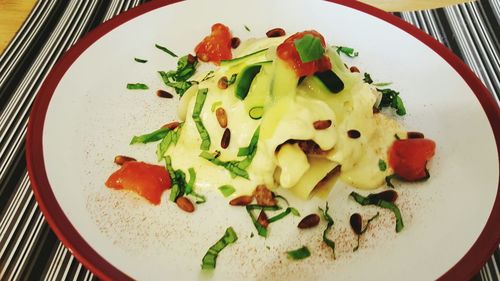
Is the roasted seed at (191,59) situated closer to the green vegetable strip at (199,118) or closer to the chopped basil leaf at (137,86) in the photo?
the chopped basil leaf at (137,86)

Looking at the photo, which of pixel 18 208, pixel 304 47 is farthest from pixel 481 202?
pixel 18 208

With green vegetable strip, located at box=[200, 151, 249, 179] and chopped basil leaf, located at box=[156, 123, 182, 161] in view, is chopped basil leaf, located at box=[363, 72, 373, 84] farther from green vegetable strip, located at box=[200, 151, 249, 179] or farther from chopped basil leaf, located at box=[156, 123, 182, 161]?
chopped basil leaf, located at box=[156, 123, 182, 161]

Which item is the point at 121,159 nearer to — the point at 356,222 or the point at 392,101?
the point at 356,222

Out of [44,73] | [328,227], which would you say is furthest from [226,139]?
[44,73]

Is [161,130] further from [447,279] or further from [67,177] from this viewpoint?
[447,279]

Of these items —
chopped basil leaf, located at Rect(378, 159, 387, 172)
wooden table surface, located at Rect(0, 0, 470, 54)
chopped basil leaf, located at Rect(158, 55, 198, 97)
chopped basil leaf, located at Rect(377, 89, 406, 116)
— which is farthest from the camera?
wooden table surface, located at Rect(0, 0, 470, 54)

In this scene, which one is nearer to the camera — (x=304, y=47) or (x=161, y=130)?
(x=304, y=47)

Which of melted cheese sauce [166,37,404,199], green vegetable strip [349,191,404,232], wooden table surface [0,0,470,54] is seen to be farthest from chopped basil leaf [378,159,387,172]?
wooden table surface [0,0,470,54]
